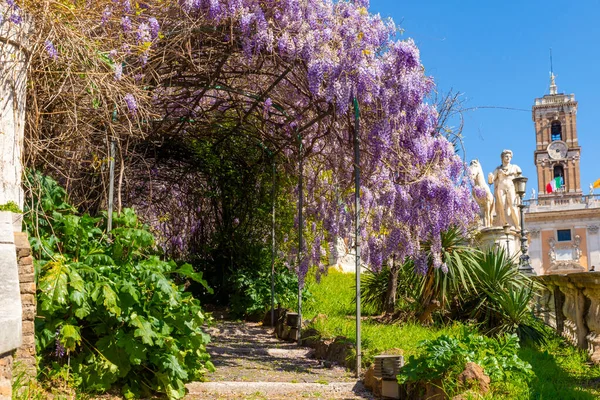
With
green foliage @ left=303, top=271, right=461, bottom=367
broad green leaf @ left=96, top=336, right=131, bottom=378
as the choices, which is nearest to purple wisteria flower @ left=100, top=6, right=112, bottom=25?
broad green leaf @ left=96, top=336, right=131, bottom=378

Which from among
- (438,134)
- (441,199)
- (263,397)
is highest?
(438,134)

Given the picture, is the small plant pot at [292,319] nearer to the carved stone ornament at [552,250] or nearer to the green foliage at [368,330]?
the green foliage at [368,330]

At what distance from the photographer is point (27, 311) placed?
11.8ft

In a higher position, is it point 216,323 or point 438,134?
point 438,134

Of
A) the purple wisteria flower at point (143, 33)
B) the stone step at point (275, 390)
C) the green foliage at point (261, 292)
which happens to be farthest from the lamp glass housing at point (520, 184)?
the purple wisteria flower at point (143, 33)

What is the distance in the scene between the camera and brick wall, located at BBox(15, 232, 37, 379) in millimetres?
3590

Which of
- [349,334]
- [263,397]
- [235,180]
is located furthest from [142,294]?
[235,180]

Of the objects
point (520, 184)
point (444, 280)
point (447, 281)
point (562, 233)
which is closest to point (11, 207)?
point (444, 280)

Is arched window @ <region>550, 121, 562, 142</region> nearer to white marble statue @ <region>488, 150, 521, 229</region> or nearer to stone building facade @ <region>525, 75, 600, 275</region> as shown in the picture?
stone building facade @ <region>525, 75, 600, 275</region>

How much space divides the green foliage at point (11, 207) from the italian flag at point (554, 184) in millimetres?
57992

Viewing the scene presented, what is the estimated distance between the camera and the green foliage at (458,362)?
409 cm

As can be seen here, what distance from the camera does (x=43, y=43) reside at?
4234 mm

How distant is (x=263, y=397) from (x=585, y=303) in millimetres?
3697

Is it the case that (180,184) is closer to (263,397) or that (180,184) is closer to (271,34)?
(271,34)
